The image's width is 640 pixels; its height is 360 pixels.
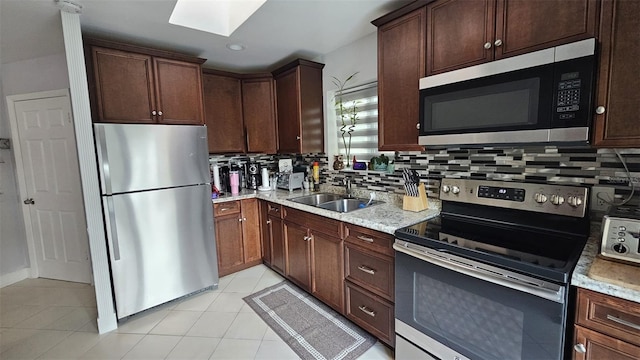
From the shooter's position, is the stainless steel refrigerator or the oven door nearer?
the oven door

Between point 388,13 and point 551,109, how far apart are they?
3.93 feet

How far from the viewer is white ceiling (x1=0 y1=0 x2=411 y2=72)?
73.3 inches

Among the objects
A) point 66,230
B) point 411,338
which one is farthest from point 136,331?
point 411,338

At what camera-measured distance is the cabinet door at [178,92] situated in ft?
7.87

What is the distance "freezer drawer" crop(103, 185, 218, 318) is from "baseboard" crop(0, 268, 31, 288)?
6.33ft

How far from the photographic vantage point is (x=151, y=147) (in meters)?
2.21

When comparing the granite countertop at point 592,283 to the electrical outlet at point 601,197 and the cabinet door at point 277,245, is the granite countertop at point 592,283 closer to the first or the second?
the electrical outlet at point 601,197

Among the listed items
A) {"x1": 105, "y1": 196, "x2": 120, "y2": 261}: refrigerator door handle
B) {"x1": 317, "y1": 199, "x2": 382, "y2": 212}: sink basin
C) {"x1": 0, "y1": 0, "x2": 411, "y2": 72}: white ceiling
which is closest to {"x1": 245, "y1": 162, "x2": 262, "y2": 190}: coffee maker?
{"x1": 317, "y1": 199, "x2": 382, "y2": 212}: sink basin

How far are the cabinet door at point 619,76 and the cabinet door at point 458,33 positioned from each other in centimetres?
43

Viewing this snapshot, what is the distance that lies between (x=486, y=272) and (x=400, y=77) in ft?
4.28

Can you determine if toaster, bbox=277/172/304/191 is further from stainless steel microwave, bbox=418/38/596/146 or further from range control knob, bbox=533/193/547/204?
range control knob, bbox=533/193/547/204

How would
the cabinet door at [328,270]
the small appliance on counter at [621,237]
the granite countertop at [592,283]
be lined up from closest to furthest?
the granite countertop at [592,283] → the small appliance on counter at [621,237] → the cabinet door at [328,270]

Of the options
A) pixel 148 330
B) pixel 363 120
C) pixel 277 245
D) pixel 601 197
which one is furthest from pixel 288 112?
pixel 601 197

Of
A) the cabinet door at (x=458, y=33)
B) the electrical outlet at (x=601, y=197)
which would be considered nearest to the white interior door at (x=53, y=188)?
the cabinet door at (x=458, y=33)
